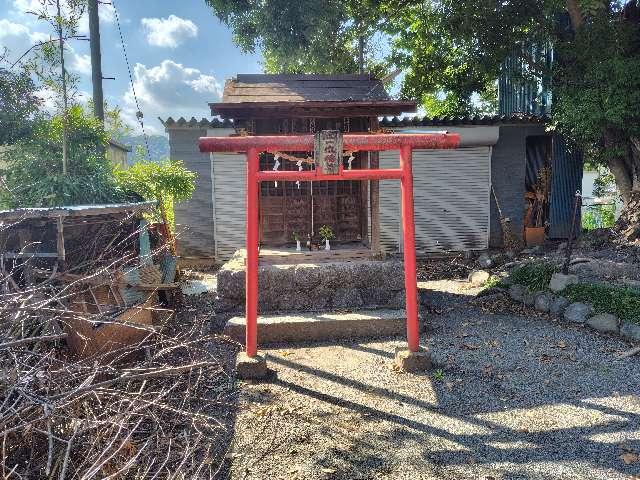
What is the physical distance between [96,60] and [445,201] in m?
10.6

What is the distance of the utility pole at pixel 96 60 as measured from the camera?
12320 millimetres

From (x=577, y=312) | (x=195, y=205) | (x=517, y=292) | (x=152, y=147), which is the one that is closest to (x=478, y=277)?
(x=517, y=292)

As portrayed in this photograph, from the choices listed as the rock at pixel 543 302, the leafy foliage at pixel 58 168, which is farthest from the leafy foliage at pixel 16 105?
the rock at pixel 543 302

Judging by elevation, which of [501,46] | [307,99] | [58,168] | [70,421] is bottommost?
[70,421]

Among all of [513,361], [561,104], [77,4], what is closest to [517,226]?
[561,104]

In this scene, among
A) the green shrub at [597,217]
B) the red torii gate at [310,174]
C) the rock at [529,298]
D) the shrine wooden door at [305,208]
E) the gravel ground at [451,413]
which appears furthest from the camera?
the green shrub at [597,217]

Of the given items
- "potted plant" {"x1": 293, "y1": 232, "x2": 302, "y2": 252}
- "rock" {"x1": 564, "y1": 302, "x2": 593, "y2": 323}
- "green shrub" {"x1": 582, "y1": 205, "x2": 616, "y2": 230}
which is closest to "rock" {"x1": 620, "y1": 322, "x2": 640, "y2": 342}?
"rock" {"x1": 564, "y1": 302, "x2": 593, "y2": 323}

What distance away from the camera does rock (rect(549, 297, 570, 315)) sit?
7836 mm

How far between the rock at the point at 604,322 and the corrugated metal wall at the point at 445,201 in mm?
5975

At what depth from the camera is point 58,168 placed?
373 inches

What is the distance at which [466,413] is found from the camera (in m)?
4.75

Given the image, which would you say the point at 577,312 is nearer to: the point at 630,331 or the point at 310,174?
the point at 630,331

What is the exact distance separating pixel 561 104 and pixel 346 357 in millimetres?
8754

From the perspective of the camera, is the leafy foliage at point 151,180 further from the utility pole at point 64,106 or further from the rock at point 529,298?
the rock at point 529,298
